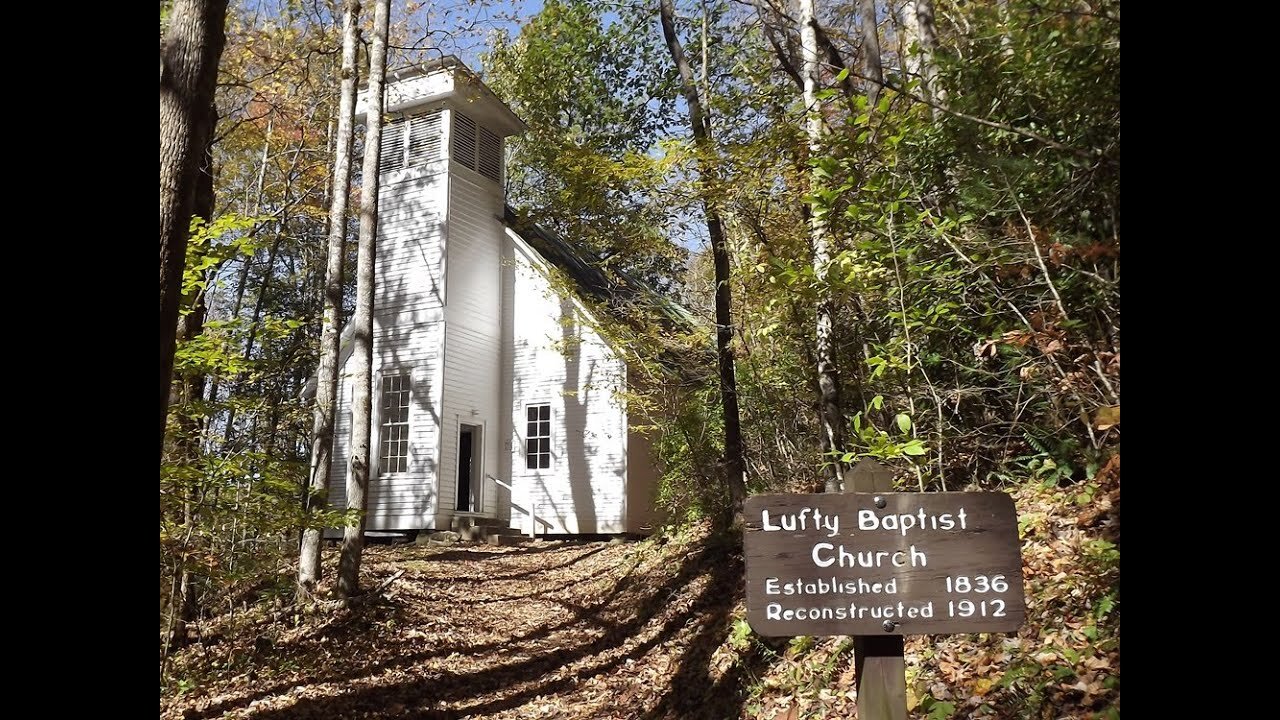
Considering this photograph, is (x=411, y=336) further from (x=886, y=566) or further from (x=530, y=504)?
(x=886, y=566)

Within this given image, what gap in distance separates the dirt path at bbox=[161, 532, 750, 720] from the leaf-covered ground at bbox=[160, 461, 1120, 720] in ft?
0.09

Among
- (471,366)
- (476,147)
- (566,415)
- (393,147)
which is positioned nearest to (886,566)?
(566,415)

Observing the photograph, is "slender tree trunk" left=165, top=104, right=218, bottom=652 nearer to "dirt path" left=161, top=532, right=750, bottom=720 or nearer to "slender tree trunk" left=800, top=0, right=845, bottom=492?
"dirt path" left=161, top=532, right=750, bottom=720

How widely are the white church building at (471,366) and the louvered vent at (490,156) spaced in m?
0.05

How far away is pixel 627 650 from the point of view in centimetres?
901

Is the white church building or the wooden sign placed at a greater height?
the white church building

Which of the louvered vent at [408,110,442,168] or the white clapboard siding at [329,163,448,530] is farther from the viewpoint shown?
the louvered vent at [408,110,442,168]

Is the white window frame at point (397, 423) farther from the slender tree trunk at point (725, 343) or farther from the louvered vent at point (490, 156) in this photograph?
the slender tree trunk at point (725, 343)

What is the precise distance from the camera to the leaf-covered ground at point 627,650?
4.79m

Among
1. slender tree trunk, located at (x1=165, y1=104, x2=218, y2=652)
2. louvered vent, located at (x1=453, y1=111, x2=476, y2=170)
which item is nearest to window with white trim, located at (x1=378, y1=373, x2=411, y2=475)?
louvered vent, located at (x1=453, y1=111, x2=476, y2=170)

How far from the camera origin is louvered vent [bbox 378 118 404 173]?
17.7m

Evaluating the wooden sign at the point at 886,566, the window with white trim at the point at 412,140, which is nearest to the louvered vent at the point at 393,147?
the window with white trim at the point at 412,140
